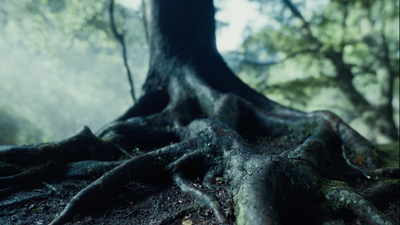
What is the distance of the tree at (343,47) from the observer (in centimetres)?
975

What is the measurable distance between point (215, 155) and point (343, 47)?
9.78 meters

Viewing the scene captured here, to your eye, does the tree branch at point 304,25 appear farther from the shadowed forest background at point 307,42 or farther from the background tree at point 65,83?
the background tree at point 65,83

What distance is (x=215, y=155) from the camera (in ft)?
9.33

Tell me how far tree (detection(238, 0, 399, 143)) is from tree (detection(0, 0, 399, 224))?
6334 millimetres

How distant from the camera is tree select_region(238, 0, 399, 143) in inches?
384

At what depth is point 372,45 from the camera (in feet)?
32.2

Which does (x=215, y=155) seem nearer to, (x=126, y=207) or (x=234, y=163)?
(x=234, y=163)

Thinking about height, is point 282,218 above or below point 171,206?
below

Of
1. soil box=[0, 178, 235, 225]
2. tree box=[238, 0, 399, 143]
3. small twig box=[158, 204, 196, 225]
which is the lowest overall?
small twig box=[158, 204, 196, 225]

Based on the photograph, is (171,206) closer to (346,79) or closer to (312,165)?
(312,165)

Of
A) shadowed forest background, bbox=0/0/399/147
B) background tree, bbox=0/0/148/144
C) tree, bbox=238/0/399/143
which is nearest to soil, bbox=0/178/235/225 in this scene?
shadowed forest background, bbox=0/0/399/147

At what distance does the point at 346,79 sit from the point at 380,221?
9948 mm

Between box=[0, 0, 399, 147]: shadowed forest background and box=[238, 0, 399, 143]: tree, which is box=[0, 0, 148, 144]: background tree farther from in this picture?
box=[238, 0, 399, 143]: tree

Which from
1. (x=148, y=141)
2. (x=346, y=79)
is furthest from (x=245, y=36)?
(x=148, y=141)
